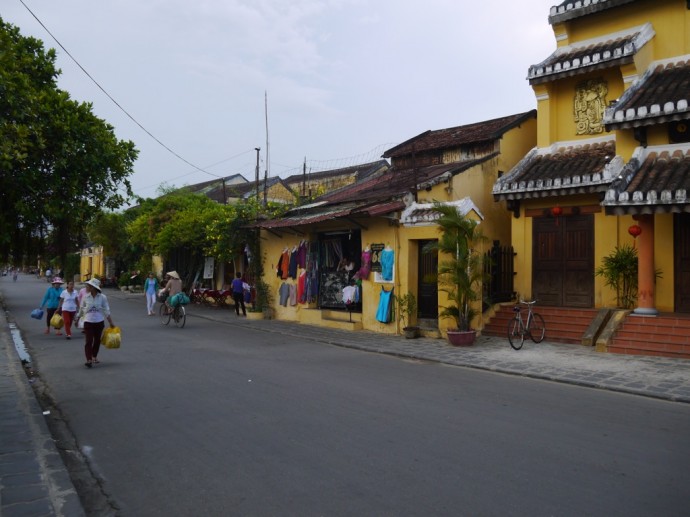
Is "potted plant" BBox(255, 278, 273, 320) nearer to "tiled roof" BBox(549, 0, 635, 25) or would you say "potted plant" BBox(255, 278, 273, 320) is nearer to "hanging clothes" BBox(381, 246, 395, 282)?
"hanging clothes" BBox(381, 246, 395, 282)

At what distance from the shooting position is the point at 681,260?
42.5 ft

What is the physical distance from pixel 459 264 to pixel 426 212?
2260 millimetres

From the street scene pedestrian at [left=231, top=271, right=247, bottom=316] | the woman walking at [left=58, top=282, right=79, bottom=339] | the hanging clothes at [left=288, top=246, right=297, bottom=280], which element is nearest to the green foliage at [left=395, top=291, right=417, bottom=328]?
the hanging clothes at [left=288, top=246, right=297, bottom=280]

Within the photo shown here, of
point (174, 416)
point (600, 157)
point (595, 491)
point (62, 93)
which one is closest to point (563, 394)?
point (595, 491)

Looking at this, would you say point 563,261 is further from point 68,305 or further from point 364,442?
point 68,305

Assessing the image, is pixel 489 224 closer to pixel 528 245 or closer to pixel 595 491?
pixel 528 245

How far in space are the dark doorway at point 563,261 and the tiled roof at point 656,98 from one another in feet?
9.26

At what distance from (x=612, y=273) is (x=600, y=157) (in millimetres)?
3091

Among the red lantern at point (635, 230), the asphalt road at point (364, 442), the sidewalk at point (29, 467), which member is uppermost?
the red lantern at point (635, 230)

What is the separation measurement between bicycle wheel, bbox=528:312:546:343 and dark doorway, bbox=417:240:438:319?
2.78 m

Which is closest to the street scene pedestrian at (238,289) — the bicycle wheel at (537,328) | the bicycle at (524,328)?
the bicycle at (524,328)

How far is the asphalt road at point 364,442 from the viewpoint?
4.43 meters

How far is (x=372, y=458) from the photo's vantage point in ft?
17.5

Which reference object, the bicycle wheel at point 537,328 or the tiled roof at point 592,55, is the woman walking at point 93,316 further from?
the tiled roof at point 592,55
